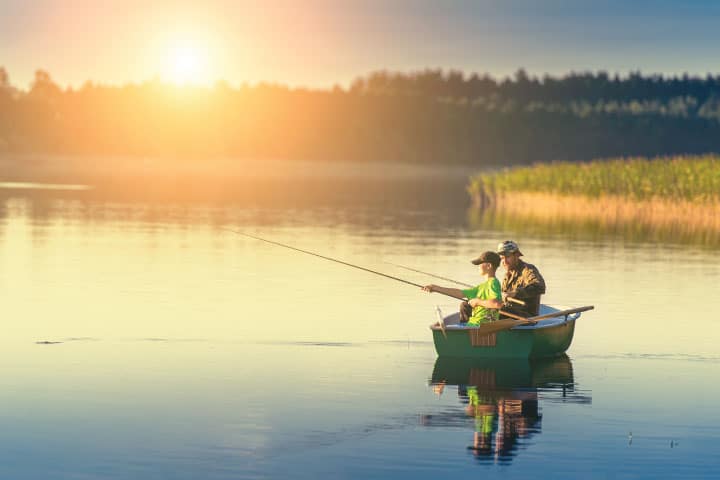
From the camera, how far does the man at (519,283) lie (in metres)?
18.7

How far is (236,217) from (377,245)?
1632 centimetres

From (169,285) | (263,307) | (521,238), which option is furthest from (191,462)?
(521,238)

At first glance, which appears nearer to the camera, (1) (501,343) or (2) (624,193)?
(1) (501,343)

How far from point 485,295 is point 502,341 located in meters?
0.63

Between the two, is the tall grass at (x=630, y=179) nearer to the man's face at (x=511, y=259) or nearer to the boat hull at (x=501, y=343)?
the man's face at (x=511, y=259)

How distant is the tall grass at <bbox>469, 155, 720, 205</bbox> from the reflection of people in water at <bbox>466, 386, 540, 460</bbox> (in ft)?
119

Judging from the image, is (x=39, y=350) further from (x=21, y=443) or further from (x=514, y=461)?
(x=514, y=461)

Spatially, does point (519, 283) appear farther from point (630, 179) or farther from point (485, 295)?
point (630, 179)

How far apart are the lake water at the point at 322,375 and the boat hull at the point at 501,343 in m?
0.20

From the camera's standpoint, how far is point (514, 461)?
12.9 metres

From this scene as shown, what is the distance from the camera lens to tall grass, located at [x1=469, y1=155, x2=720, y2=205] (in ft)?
171

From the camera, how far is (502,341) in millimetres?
18234

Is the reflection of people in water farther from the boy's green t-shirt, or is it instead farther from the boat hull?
the boy's green t-shirt

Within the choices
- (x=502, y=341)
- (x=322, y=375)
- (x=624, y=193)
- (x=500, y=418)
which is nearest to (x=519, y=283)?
(x=502, y=341)
